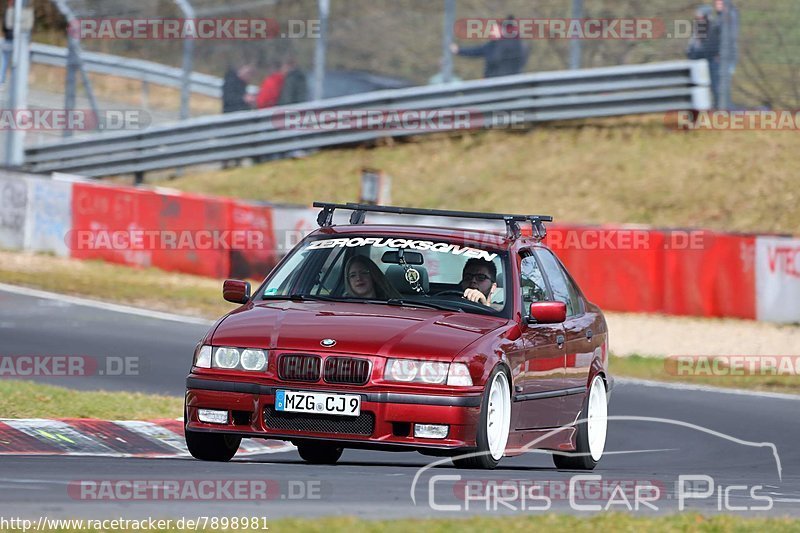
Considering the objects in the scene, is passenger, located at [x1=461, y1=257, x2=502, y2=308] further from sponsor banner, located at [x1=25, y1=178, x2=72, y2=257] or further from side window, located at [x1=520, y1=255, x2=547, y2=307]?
sponsor banner, located at [x1=25, y1=178, x2=72, y2=257]

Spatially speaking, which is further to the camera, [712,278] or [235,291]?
[712,278]

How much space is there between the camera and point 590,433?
924 centimetres

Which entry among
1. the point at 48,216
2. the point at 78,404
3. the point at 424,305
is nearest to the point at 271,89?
the point at 48,216

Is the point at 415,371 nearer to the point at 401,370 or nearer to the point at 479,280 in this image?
the point at 401,370

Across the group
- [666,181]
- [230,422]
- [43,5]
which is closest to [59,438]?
[230,422]

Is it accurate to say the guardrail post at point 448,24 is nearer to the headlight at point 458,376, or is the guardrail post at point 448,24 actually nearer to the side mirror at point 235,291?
the side mirror at point 235,291

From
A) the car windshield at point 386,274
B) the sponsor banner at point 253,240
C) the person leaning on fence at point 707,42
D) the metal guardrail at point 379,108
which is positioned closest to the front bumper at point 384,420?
the car windshield at point 386,274

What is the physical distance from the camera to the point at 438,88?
25188 mm

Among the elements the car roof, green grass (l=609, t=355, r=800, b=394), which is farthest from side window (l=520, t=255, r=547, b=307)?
green grass (l=609, t=355, r=800, b=394)

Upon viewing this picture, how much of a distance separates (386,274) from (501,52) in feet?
55.3

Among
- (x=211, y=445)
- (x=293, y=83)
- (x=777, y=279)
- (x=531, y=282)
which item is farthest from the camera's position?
(x=293, y=83)

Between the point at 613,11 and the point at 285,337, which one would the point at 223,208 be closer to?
the point at 613,11

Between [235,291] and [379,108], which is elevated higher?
[379,108]

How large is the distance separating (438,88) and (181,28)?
4497 mm
